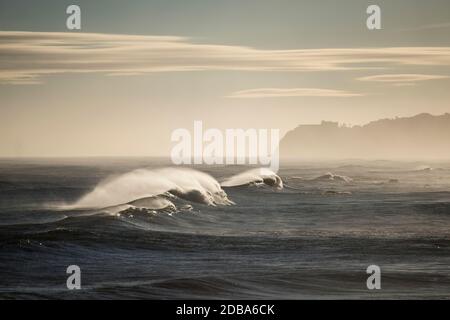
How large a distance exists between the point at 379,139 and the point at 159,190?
511 centimetres

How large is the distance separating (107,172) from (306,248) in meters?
5.13

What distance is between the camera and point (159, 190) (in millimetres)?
19125

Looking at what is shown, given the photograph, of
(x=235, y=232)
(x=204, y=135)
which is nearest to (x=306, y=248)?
(x=235, y=232)

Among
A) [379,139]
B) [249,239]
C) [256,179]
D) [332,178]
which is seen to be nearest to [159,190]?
[256,179]

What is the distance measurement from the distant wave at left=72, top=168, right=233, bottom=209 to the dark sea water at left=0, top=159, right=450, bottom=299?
0.11m

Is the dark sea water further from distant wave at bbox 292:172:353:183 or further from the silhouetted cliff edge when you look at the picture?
the silhouetted cliff edge

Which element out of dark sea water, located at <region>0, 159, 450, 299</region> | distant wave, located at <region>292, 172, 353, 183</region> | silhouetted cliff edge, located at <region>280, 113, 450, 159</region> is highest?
silhouetted cliff edge, located at <region>280, 113, 450, 159</region>

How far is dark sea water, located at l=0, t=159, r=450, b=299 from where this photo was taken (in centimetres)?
1295

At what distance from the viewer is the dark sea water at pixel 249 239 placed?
42.5 ft

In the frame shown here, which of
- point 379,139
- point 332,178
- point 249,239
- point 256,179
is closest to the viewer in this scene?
point 249,239

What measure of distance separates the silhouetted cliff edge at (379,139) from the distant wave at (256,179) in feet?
3.23

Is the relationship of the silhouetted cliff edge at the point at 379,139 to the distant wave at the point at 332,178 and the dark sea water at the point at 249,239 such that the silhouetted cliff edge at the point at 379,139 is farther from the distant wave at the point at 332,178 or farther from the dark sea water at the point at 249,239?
the distant wave at the point at 332,178

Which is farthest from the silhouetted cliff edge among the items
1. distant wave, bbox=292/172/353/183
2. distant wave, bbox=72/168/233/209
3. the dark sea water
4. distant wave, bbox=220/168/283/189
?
distant wave, bbox=72/168/233/209

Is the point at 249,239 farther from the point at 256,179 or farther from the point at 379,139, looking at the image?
the point at 379,139
